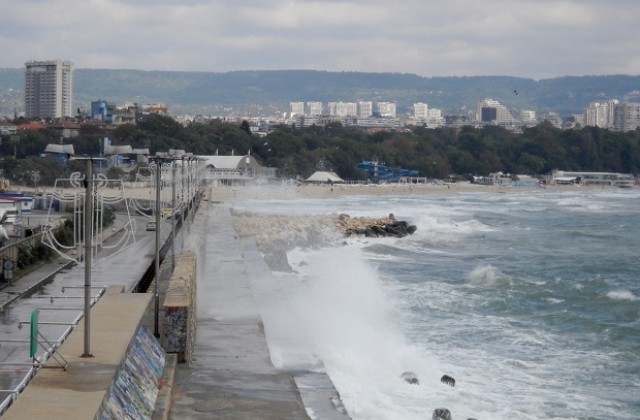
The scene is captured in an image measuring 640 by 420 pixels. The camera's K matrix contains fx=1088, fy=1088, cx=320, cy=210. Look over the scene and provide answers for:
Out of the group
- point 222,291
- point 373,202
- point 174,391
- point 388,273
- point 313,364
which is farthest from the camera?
point 373,202

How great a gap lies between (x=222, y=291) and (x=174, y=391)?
21.4 feet

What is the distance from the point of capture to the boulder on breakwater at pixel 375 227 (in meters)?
43.6

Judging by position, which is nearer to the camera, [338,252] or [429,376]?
[429,376]

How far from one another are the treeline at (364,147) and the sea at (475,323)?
2478cm

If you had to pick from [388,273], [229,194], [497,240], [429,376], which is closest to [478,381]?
[429,376]

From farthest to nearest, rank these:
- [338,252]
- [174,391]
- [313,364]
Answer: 1. [338,252]
2. [313,364]
3. [174,391]

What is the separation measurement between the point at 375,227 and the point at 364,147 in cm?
6804

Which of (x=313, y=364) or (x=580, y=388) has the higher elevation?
(x=313, y=364)

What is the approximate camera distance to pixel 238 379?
10.8 metres

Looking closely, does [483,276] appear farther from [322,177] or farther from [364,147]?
[364,147]

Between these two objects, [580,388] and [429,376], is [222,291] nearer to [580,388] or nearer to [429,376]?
[429,376]

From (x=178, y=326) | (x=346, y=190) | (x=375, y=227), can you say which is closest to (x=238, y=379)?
(x=178, y=326)

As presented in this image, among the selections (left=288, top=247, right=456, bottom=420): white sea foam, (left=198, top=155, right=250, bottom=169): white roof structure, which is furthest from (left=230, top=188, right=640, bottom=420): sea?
(left=198, top=155, right=250, bottom=169): white roof structure

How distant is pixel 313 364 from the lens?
1187 centimetres
